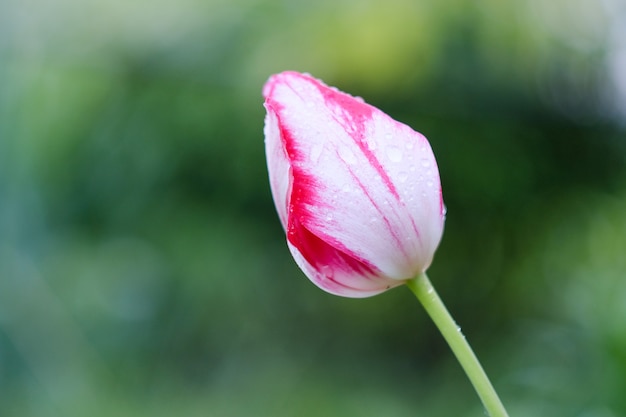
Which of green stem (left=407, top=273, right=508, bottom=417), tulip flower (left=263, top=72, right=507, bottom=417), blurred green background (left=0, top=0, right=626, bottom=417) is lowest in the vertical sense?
blurred green background (left=0, top=0, right=626, bottom=417)

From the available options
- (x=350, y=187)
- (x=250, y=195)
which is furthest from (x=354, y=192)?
(x=250, y=195)

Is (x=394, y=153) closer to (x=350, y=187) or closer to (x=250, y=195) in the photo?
(x=350, y=187)

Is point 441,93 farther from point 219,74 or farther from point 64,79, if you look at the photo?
point 64,79

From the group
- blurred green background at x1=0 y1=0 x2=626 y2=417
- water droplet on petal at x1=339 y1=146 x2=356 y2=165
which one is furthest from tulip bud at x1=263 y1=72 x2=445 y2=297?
blurred green background at x1=0 y1=0 x2=626 y2=417

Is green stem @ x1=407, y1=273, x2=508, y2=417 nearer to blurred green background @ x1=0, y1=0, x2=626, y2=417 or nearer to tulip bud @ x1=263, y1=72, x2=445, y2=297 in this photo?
tulip bud @ x1=263, y1=72, x2=445, y2=297

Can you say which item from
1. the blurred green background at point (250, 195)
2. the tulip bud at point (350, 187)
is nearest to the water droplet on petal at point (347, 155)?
the tulip bud at point (350, 187)

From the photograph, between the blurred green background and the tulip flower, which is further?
the blurred green background
